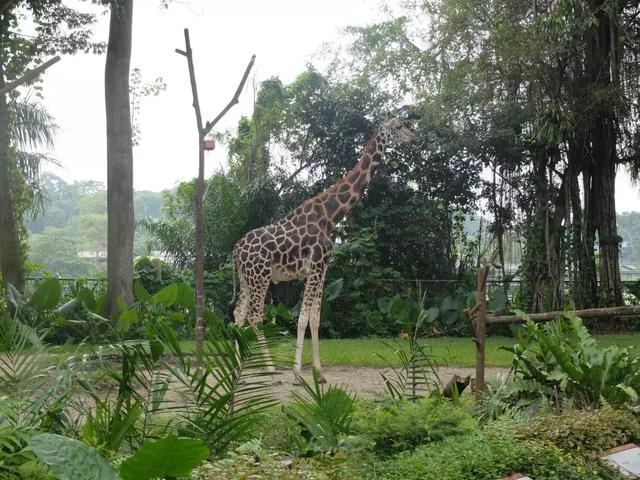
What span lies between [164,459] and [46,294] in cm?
883

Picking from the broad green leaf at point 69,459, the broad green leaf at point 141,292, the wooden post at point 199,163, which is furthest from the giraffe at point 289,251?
the broad green leaf at point 69,459

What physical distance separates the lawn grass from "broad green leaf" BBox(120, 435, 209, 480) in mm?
5183

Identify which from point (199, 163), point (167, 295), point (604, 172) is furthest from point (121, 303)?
point (604, 172)

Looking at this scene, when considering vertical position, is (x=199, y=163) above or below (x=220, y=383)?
above

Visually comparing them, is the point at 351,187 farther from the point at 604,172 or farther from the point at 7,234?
the point at 604,172

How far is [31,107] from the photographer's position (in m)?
25.0

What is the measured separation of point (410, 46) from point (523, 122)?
3.26 meters

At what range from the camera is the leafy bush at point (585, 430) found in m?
4.32

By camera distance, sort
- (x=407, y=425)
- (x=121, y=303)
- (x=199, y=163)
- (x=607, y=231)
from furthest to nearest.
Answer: (x=607, y=231)
(x=121, y=303)
(x=199, y=163)
(x=407, y=425)

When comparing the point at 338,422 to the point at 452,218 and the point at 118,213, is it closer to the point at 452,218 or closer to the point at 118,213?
the point at 118,213

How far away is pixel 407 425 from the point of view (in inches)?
160

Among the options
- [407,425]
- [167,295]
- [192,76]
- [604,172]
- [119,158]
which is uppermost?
[604,172]

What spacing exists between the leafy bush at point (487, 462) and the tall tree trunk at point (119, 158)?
8.02m

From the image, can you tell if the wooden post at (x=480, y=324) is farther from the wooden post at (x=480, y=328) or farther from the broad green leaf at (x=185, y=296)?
the broad green leaf at (x=185, y=296)
